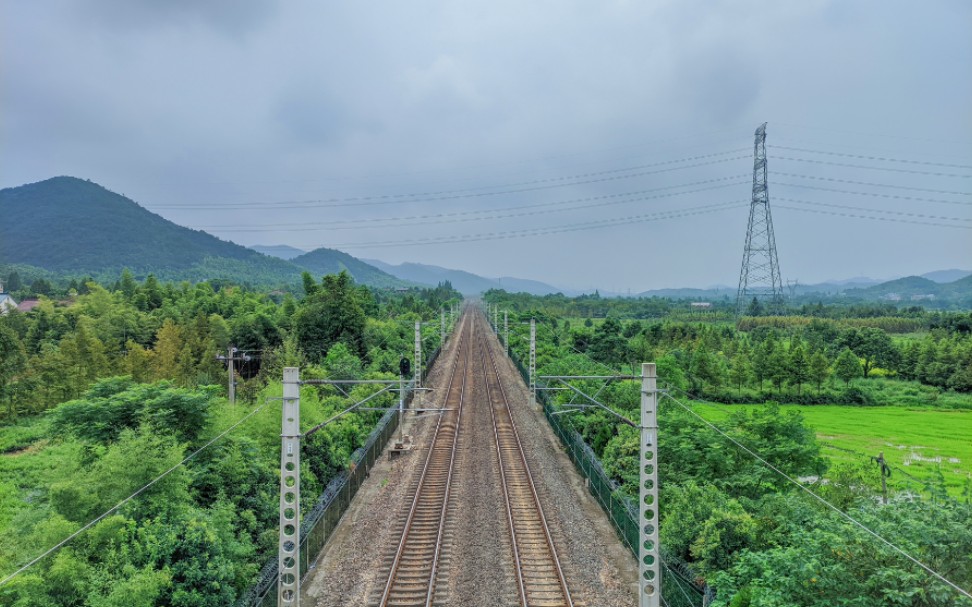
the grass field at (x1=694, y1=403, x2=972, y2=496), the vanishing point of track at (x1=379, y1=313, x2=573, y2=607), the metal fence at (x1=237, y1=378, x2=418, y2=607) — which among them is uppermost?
the metal fence at (x1=237, y1=378, x2=418, y2=607)

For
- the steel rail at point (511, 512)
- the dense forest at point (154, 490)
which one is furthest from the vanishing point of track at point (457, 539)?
the dense forest at point (154, 490)

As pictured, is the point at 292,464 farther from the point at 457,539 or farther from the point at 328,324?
the point at 328,324

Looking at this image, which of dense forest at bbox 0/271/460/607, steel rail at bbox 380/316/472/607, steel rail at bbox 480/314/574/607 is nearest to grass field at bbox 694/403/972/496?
steel rail at bbox 480/314/574/607

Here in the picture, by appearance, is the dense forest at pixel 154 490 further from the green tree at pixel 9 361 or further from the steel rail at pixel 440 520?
the green tree at pixel 9 361

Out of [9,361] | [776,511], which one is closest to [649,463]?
[776,511]

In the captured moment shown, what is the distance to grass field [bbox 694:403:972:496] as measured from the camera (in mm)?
29892

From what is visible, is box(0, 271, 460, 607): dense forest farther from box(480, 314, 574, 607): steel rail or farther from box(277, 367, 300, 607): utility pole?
box(480, 314, 574, 607): steel rail

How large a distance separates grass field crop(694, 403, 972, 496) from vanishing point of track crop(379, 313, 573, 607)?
13000 millimetres

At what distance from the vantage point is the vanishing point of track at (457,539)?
1431cm

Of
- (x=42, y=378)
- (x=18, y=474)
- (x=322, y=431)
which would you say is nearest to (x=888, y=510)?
(x=322, y=431)

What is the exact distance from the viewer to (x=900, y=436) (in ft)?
126

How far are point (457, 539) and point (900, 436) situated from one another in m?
37.1

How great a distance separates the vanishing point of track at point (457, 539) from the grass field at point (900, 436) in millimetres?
13000

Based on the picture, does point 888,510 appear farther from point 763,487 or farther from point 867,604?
point 763,487
